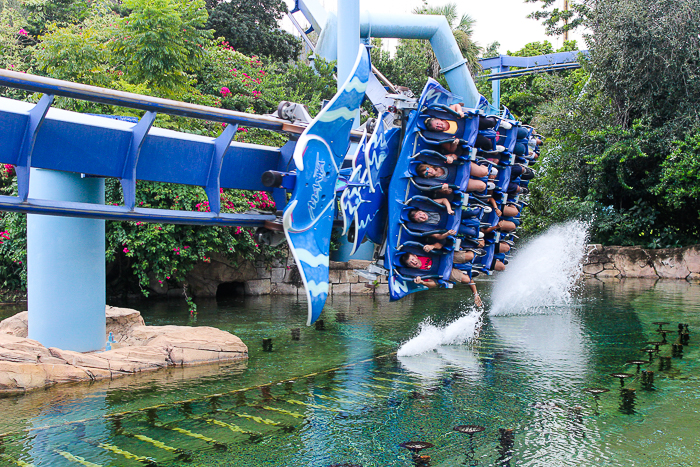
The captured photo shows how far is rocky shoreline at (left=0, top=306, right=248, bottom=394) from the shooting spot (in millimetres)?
6305

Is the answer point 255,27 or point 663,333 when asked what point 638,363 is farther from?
point 255,27

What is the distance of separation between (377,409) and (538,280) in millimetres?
9966

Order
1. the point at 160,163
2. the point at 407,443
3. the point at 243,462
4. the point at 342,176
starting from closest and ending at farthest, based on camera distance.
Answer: the point at 243,462 < the point at 407,443 < the point at 160,163 < the point at 342,176

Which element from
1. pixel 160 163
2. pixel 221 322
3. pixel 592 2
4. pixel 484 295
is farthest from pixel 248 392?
pixel 592 2

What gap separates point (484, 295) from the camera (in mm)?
15039

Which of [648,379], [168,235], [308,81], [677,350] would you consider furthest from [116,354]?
[308,81]

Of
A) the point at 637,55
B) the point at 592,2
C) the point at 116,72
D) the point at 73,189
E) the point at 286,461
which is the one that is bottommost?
the point at 286,461

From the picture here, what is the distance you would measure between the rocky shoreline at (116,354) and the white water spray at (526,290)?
239 cm

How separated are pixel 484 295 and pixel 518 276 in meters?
0.93

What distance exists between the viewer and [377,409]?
18.7ft

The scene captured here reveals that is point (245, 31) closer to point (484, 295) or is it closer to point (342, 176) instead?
point (484, 295)

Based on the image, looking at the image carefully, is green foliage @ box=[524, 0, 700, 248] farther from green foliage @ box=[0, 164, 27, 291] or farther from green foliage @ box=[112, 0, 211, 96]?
green foliage @ box=[0, 164, 27, 291]

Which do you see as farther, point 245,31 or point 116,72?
point 245,31

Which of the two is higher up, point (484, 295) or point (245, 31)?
point (245, 31)
